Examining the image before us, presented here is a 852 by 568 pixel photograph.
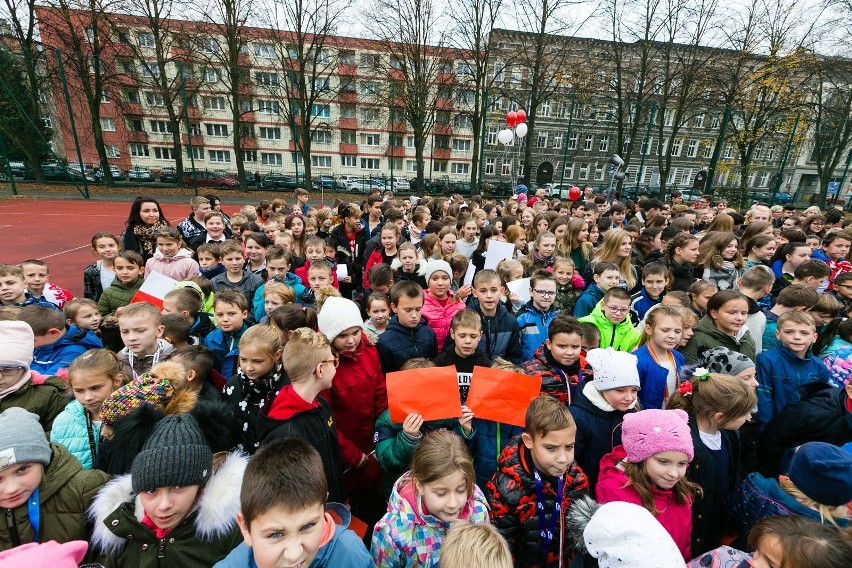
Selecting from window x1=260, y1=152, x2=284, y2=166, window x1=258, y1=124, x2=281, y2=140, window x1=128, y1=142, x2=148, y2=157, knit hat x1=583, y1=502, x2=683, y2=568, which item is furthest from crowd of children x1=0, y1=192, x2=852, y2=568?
window x1=128, y1=142, x2=148, y2=157

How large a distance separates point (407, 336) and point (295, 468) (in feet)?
6.73

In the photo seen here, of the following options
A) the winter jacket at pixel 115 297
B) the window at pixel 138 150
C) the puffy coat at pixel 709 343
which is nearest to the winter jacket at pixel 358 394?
the puffy coat at pixel 709 343

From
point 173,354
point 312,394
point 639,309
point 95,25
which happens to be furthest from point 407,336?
point 95,25

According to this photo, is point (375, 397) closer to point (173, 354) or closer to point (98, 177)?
point (173, 354)

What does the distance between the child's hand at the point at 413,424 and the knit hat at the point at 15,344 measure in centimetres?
261

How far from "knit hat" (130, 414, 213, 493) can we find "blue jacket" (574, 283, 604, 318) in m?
4.01

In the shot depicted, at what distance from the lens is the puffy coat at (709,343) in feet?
11.6

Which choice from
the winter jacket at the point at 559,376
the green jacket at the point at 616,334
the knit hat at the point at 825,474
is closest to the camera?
the knit hat at the point at 825,474

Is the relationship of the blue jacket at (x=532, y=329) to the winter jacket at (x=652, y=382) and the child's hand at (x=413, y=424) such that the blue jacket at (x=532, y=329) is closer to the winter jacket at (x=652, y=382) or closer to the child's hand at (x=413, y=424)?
the winter jacket at (x=652, y=382)

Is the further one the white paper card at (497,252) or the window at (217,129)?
the window at (217,129)

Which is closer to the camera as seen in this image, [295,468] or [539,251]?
[295,468]

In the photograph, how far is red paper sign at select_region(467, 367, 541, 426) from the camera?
267cm

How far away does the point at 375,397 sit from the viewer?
3264 millimetres

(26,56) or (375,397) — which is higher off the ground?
(26,56)
